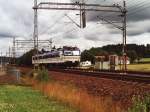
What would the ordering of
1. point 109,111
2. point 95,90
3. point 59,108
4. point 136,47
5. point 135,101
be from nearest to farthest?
1. point 135,101
2. point 109,111
3. point 59,108
4. point 95,90
5. point 136,47

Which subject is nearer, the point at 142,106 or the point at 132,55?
the point at 142,106

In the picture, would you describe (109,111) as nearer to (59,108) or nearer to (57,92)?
(59,108)

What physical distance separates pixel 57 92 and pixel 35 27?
2886 cm

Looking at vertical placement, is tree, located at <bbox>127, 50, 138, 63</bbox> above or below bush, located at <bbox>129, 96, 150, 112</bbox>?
above

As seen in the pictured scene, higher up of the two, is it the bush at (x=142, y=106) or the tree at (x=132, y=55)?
the tree at (x=132, y=55)

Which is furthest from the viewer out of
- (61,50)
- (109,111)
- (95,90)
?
(61,50)

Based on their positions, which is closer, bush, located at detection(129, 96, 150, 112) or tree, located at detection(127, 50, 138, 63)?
bush, located at detection(129, 96, 150, 112)

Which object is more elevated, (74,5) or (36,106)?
(74,5)

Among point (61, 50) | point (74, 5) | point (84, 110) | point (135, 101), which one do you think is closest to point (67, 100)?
point (84, 110)

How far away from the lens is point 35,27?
172 feet

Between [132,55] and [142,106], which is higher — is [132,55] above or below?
above

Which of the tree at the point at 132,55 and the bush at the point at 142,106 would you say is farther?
the tree at the point at 132,55

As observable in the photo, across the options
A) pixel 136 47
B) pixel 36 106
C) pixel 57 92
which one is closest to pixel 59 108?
pixel 36 106

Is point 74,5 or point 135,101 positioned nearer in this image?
point 135,101
